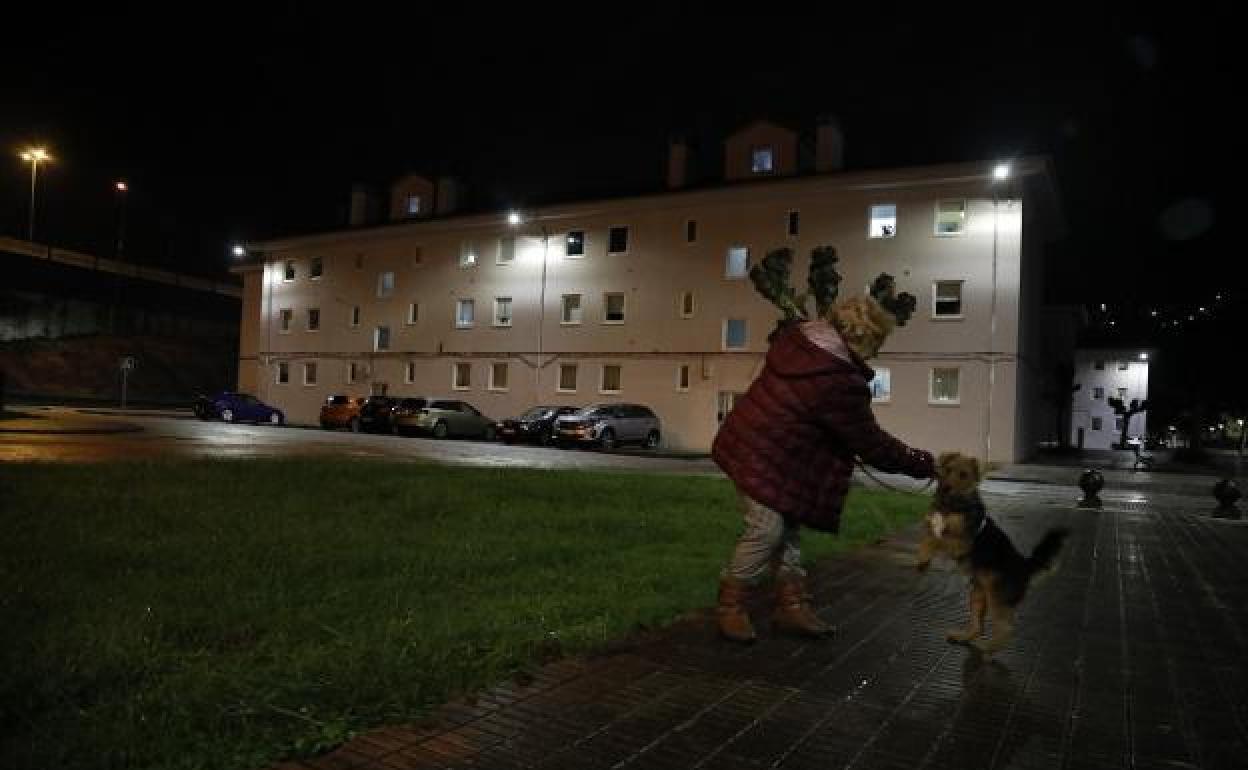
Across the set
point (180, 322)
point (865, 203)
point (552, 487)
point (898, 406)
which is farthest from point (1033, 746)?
point (180, 322)

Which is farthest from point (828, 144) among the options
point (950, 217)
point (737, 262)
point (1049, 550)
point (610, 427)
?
point (1049, 550)

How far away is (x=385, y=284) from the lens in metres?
42.2

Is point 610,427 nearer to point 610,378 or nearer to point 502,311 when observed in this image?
point 610,378

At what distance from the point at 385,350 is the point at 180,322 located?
2281 cm

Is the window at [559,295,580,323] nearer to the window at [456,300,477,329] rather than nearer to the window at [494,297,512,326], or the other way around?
the window at [494,297,512,326]

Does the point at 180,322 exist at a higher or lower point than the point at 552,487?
higher

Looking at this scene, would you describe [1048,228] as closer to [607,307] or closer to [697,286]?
[697,286]

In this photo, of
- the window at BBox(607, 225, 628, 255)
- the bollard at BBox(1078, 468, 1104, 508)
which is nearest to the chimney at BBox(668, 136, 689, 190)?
the window at BBox(607, 225, 628, 255)

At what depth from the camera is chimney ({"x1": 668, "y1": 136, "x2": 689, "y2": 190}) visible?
3519 cm

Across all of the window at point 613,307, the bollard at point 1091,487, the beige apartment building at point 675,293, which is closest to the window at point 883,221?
the beige apartment building at point 675,293

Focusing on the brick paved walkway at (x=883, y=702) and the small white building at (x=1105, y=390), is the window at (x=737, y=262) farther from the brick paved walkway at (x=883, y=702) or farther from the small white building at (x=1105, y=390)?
the small white building at (x=1105, y=390)

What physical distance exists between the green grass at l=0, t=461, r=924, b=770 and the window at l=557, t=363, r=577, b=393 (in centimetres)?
2586

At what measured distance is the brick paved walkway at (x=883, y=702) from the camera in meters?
3.12

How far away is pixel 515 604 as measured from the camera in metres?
5.04
